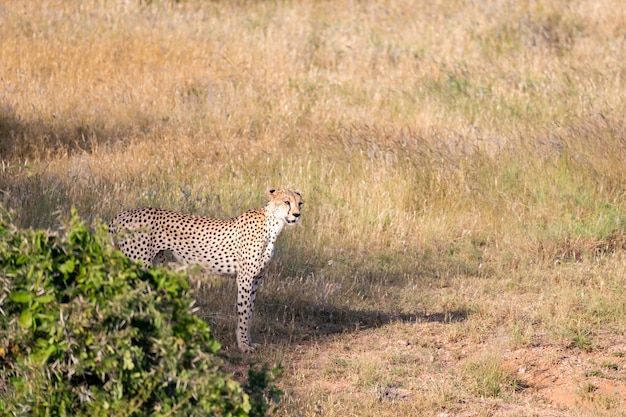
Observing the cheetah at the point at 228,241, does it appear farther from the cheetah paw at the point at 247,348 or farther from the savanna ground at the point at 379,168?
the savanna ground at the point at 379,168

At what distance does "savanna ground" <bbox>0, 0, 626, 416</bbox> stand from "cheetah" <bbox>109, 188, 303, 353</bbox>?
38 cm

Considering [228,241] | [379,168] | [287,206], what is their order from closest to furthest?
[287,206]
[228,241]
[379,168]

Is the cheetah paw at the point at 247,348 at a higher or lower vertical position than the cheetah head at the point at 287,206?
lower

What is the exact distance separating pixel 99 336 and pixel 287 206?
2.64 m

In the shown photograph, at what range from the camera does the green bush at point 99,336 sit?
11.2 feet

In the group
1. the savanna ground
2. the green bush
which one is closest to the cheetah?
the savanna ground

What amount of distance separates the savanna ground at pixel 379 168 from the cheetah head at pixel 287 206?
0.84m

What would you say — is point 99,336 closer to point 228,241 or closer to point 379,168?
point 228,241

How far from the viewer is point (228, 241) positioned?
616 cm

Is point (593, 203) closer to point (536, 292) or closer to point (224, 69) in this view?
point (536, 292)

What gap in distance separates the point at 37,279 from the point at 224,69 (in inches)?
345

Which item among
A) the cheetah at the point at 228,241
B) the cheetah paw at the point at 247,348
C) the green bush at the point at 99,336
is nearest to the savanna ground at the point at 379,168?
the cheetah paw at the point at 247,348

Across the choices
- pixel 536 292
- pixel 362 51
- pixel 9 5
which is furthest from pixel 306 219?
pixel 9 5

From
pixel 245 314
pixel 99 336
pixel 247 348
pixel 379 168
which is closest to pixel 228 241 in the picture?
pixel 245 314
